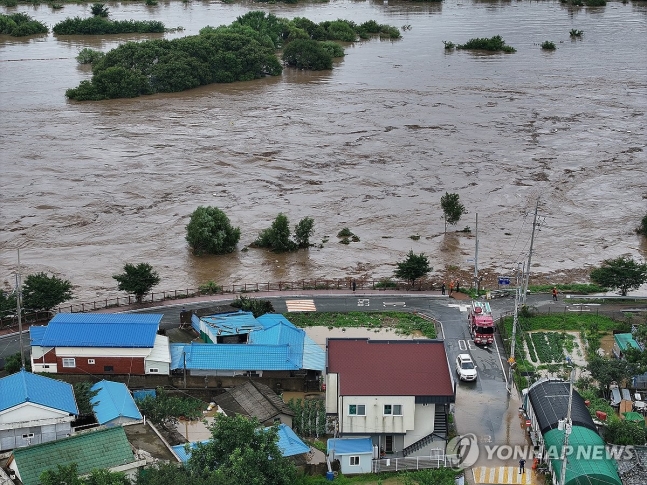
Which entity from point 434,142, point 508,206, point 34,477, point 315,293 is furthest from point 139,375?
point 434,142

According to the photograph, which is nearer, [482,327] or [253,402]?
[253,402]

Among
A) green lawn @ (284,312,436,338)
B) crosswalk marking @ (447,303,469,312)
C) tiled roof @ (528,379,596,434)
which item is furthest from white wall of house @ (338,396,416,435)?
crosswalk marking @ (447,303,469,312)

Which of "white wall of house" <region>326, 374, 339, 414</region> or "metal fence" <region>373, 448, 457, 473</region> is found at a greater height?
"white wall of house" <region>326, 374, 339, 414</region>

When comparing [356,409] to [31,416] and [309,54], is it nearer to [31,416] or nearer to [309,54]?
[31,416]

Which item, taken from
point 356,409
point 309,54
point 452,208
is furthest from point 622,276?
point 309,54

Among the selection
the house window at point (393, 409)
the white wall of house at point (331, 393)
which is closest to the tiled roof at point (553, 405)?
the house window at point (393, 409)

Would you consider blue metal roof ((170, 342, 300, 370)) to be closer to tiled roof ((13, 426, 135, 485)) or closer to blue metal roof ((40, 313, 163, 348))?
blue metal roof ((40, 313, 163, 348))
